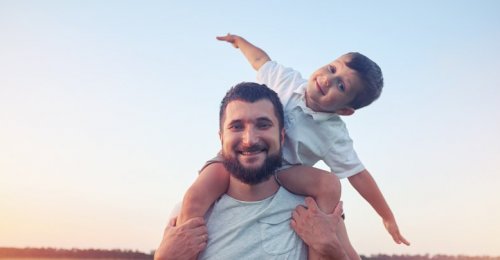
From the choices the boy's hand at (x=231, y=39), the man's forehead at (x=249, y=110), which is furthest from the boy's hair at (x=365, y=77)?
the boy's hand at (x=231, y=39)

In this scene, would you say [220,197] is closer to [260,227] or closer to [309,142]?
[260,227]

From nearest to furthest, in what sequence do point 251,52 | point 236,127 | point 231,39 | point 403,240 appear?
point 236,127, point 403,240, point 251,52, point 231,39

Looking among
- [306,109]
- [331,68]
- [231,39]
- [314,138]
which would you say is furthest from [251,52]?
[314,138]

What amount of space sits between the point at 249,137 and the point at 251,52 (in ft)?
6.18

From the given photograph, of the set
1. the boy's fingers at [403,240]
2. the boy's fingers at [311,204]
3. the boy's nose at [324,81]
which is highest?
the boy's nose at [324,81]

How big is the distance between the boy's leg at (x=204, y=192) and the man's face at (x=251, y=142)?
0.64 ft

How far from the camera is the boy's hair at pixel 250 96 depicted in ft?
13.1

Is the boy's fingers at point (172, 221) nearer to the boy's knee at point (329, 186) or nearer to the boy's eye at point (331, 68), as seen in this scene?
the boy's knee at point (329, 186)

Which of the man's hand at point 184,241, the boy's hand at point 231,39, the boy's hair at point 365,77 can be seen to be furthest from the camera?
the boy's hand at point 231,39

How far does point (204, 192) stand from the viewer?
388 centimetres

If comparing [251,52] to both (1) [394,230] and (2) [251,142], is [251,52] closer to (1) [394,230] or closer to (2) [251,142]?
(2) [251,142]

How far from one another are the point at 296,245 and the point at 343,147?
3.61 feet

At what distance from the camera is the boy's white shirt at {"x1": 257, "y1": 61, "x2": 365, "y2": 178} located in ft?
14.0

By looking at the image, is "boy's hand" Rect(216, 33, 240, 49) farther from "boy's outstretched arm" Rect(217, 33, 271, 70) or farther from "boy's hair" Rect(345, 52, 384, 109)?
"boy's hair" Rect(345, 52, 384, 109)
